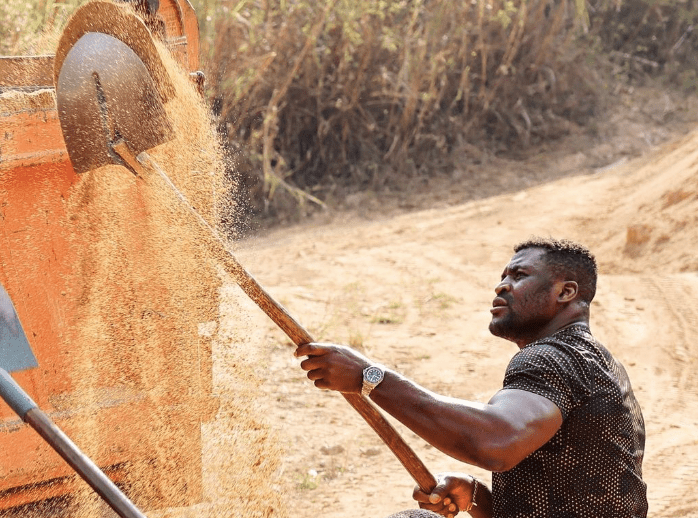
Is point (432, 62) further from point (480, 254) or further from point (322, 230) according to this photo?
point (480, 254)

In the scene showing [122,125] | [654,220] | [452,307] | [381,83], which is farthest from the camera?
[381,83]

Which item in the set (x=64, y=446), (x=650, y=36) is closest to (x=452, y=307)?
(x=64, y=446)

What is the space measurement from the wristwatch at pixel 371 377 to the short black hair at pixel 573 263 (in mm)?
→ 521

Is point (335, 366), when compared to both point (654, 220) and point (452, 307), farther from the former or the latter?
point (654, 220)

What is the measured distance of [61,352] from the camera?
7.79 feet

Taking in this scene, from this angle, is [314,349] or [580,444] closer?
[580,444]

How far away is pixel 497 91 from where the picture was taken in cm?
1007

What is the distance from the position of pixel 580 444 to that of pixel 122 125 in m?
1.47

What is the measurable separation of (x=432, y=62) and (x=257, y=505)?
6.70 metres

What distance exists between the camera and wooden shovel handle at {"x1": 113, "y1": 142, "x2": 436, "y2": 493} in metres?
2.13

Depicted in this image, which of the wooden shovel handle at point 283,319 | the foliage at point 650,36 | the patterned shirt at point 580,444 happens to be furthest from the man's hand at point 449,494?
the foliage at point 650,36

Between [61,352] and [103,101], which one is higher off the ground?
[103,101]

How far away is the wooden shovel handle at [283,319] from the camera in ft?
6.98

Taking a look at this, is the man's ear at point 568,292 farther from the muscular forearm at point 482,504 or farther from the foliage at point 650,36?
the foliage at point 650,36
